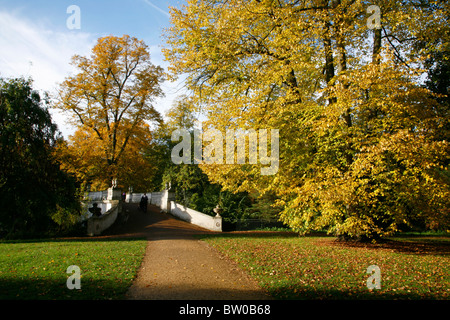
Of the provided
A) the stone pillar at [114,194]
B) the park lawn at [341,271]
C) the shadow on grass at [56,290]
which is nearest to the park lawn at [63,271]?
the shadow on grass at [56,290]

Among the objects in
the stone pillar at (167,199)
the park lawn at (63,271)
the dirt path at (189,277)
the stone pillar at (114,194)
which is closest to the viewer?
the park lawn at (63,271)

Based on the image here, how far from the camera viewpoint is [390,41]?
13516 millimetres

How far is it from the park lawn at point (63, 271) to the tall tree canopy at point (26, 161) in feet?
4.37

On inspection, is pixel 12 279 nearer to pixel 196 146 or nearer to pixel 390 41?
pixel 390 41

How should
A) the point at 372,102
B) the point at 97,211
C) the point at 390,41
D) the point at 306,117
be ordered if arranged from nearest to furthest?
1. the point at 372,102
2. the point at 306,117
3. the point at 390,41
4. the point at 97,211

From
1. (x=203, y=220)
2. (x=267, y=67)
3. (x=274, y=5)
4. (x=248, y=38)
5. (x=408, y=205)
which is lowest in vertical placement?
(x=203, y=220)

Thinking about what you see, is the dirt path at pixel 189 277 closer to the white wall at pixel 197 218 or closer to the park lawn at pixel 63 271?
the park lawn at pixel 63 271

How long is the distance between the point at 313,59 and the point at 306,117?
9.84 ft

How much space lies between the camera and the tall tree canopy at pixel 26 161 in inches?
306

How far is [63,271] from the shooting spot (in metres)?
7.45

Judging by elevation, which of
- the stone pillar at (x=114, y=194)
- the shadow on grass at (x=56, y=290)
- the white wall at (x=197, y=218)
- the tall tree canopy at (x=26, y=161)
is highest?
the tall tree canopy at (x=26, y=161)

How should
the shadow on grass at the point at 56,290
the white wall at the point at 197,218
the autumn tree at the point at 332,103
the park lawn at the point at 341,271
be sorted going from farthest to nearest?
the white wall at the point at 197,218
the autumn tree at the point at 332,103
the park lawn at the point at 341,271
the shadow on grass at the point at 56,290

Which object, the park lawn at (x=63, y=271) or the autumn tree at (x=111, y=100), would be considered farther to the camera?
the autumn tree at (x=111, y=100)
